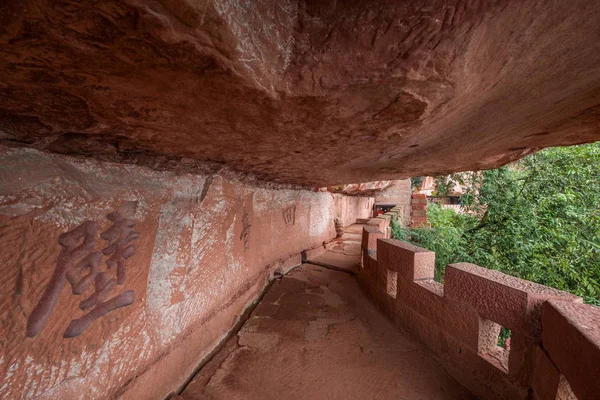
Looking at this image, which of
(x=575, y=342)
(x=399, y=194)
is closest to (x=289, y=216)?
(x=575, y=342)

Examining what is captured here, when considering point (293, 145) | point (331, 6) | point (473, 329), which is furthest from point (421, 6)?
point (473, 329)

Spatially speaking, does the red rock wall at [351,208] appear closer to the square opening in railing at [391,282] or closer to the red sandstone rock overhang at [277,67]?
the square opening in railing at [391,282]

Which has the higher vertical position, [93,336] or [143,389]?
[93,336]

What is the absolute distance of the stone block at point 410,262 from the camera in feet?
8.45

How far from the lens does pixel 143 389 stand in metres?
1.69

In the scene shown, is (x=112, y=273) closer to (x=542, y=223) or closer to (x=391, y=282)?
(x=391, y=282)

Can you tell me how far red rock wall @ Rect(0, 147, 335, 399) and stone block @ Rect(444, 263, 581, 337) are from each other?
2.32m

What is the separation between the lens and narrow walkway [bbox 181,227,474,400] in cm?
202

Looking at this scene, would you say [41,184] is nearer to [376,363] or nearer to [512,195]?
[376,363]

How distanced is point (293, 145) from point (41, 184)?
1383 millimetres

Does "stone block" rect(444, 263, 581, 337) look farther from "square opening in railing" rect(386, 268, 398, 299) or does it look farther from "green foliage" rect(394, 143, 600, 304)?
"green foliage" rect(394, 143, 600, 304)

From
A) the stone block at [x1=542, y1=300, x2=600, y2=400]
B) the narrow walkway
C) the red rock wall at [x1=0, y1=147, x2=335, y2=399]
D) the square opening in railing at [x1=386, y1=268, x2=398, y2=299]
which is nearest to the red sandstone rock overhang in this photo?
the red rock wall at [x1=0, y1=147, x2=335, y2=399]

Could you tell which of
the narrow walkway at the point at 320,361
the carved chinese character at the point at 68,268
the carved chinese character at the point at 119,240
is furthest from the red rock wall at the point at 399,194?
the carved chinese character at the point at 68,268

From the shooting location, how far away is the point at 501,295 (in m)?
1.77
